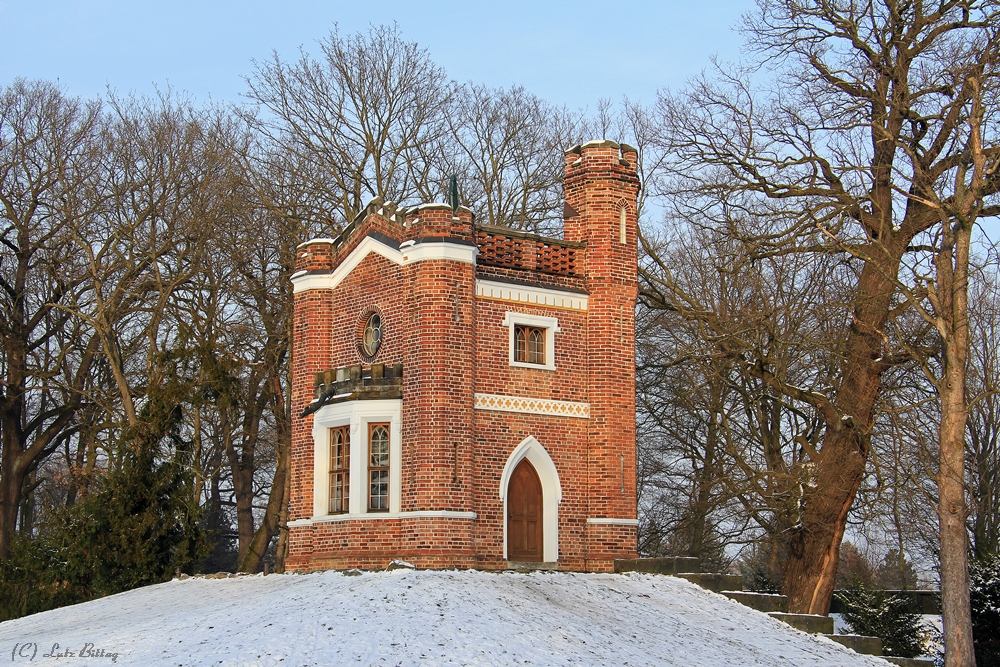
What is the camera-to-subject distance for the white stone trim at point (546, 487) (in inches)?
903

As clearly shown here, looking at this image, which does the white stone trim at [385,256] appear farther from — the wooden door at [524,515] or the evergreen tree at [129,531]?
the evergreen tree at [129,531]

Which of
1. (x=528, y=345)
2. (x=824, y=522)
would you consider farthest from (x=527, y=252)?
(x=824, y=522)

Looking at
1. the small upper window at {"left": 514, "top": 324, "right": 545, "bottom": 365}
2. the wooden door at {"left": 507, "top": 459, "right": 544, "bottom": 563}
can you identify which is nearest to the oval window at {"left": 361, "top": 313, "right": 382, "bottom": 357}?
the small upper window at {"left": 514, "top": 324, "right": 545, "bottom": 365}

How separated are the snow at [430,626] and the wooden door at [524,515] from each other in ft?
4.21

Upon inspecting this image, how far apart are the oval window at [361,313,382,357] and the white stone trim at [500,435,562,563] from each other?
3.43 metres

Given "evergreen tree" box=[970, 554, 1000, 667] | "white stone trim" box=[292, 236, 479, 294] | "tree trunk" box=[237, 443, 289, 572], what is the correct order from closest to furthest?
"white stone trim" box=[292, 236, 479, 294] < "evergreen tree" box=[970, 554, 1000, 667] < "tree trunk" box=[237, 443, 289, 572]

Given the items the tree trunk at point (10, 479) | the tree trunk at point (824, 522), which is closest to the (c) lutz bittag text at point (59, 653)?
the tree trunk at point (824, 522)

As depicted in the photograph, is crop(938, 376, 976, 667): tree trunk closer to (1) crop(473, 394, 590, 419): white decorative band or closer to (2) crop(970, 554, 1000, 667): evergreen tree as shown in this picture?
(2) crop(970, 554, 1000, 667): evergreen tree

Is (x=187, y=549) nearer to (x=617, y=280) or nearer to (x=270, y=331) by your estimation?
(x=270, y=331)

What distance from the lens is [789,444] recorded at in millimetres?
31516

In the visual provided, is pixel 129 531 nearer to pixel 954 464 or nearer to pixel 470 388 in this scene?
pixel 470 388

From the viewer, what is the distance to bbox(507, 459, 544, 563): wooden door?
902 inches

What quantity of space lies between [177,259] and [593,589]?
1843 cm

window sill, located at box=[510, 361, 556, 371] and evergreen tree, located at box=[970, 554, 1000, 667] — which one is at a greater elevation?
window sill, located at box=[510, 361, 556, 371]
